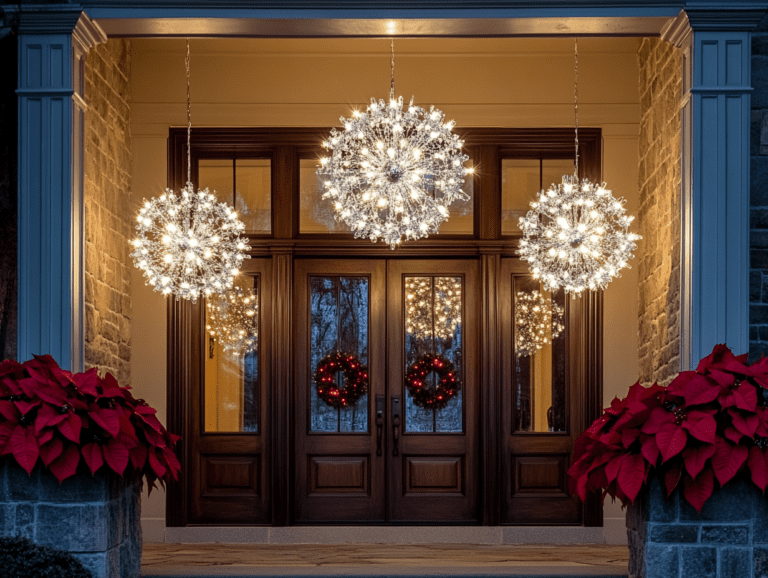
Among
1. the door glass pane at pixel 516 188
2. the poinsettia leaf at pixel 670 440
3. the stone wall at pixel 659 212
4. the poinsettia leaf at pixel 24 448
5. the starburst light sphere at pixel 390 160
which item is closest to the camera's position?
the poinsettia leaf at pixel 670 440

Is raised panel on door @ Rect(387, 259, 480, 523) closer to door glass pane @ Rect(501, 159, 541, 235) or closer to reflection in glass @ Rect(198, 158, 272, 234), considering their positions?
door glass pane @ Rect(501, 159, 541, 235)

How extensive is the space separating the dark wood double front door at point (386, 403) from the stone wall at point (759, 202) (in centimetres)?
242

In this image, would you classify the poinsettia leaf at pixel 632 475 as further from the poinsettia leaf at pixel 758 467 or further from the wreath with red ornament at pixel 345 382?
the wreath with red ornament at pixel 345 382

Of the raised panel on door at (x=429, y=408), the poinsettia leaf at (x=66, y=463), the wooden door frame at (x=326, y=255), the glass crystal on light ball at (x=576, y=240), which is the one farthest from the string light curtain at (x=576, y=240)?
the poinsettia leaf at (x=66, y=463)

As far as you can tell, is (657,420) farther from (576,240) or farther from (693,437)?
(576,240)

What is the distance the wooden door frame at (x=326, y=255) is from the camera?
6.86m

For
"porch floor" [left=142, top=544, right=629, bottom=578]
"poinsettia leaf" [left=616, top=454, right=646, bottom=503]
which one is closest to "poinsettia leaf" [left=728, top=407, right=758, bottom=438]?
"poinsettia leaf" [left=616, top=454, right=646, bottom=503]

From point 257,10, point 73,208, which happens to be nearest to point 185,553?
point 73,208

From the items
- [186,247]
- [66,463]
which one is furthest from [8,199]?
[66,463]

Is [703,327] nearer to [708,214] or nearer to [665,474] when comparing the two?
[708,214]

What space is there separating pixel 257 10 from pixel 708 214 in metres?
2.49

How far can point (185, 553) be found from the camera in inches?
240

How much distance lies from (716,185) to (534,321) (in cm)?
235

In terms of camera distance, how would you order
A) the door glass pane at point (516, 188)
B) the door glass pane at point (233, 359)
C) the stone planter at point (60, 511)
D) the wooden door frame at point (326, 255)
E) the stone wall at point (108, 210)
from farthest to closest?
the door glass pane at point (516, 188)
the door glass pane at point (233, 359)
the wooden door frame at point (326, 255)
the stone wall at point (108, 210)
the stone planter at point (60, 511)
